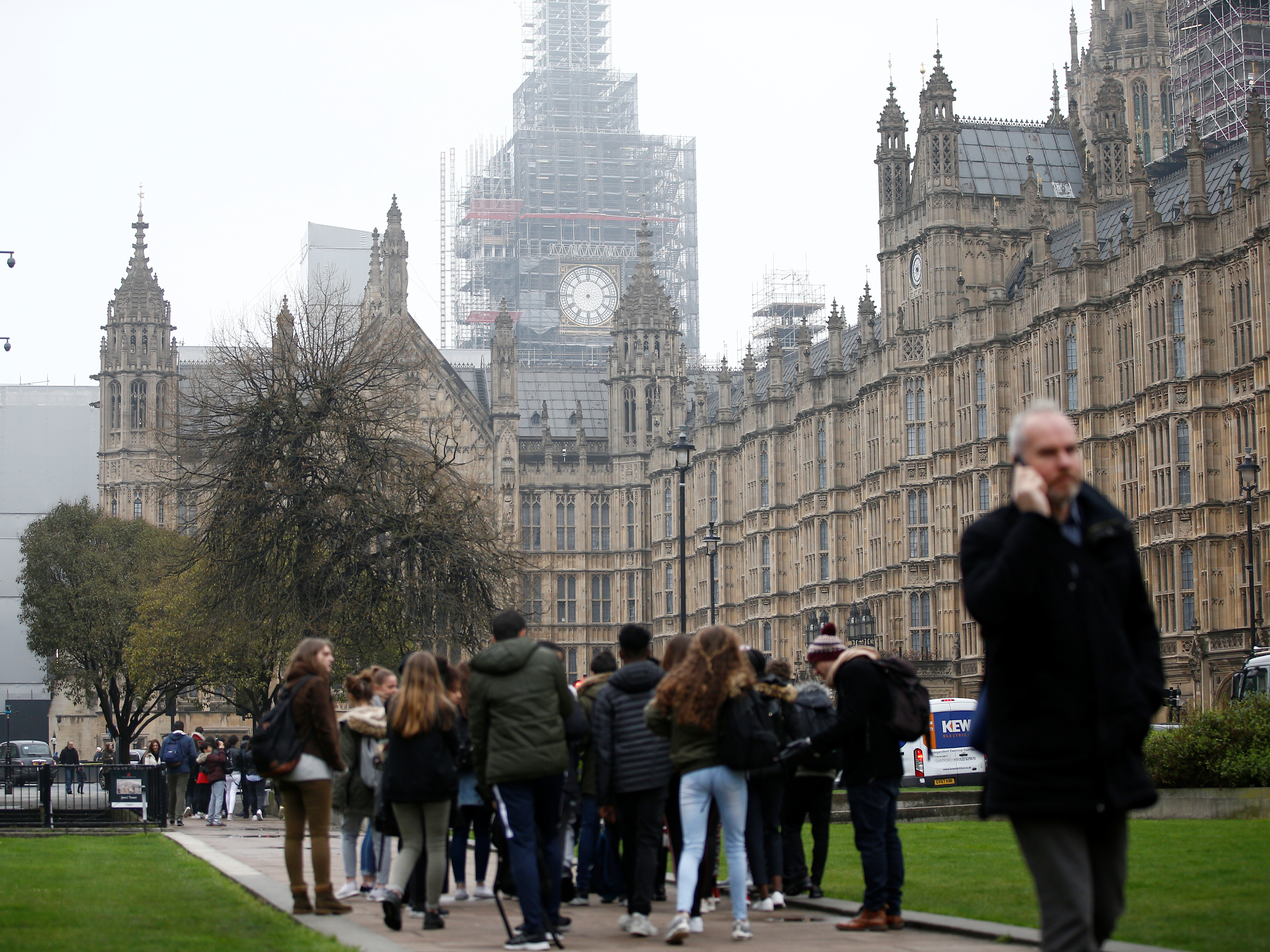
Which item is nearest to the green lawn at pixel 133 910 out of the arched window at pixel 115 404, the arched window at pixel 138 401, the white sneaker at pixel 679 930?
the white sneaker at pixel 679 930

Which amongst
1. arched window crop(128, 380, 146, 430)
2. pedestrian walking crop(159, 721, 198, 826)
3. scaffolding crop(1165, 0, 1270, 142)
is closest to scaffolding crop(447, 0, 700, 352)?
arched window crop(128, 380, 146, 430)

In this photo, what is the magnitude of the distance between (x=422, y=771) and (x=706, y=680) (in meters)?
2.35

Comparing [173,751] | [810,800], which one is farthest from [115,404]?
[810,800]

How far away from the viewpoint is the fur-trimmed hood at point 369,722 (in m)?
15.4

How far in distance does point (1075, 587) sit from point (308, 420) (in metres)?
29.0

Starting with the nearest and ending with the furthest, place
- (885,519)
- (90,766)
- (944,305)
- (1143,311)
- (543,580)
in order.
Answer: (90,766), (1143,311), (944,305), (885,519), (543,580)

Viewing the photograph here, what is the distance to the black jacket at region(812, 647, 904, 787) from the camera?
13125mm

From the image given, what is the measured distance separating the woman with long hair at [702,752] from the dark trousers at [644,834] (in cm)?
30

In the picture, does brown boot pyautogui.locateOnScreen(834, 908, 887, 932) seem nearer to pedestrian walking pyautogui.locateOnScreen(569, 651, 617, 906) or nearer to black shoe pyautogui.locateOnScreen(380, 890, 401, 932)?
pedestrian walking pyautogui.locateOnScreen(569, 651, 617, 906)

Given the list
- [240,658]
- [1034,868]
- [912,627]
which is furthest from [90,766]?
[912,627]

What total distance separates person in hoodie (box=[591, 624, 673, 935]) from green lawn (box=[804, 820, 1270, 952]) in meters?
2.27

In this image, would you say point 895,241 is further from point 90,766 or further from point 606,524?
point 90,766

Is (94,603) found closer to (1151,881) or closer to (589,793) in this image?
(589,793)

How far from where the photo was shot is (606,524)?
91875 mm
